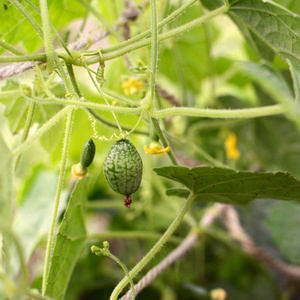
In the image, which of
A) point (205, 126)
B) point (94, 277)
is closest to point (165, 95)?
point (205, 126)

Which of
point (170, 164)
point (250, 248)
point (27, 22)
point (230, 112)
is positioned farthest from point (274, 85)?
point (250, 248)

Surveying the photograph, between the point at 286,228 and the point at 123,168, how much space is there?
82 centimetres

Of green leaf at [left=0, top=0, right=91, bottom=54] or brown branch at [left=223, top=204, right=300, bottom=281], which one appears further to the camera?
brown branch at [left=223, top=204, right=300, bottom=281]

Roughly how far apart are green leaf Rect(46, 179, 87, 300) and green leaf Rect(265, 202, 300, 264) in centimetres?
65

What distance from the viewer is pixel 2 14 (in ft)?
2.88

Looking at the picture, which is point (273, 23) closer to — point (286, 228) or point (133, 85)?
point (133, 85)

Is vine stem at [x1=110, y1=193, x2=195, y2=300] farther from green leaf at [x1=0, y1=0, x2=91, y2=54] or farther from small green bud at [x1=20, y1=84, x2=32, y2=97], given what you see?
green leaf at [x1=0, y1=0, x2=91, y2=54]

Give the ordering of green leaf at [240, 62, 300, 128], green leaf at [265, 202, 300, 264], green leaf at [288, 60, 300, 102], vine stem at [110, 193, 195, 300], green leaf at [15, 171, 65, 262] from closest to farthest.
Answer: green leaf at [240, 62, 300, 128] < green leaf at [288, 60, 300, 102] < vine stem at [110, 193, 195, 300] < green leaf at [265, 202, 300, 264] < green leaf at [15, 171, 65, 262]

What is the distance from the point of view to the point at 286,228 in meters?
1.29

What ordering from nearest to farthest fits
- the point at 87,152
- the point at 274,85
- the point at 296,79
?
the point at 274,85, the point at 296,79, the point at 87,152

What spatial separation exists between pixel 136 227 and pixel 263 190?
86 cm

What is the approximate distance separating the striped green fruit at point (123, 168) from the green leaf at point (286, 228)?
76 cm

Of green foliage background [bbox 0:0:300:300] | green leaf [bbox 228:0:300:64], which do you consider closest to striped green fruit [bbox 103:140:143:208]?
green foliage background [bbox 0:0:300:300]

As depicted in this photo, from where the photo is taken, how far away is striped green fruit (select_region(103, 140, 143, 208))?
2.22ft
